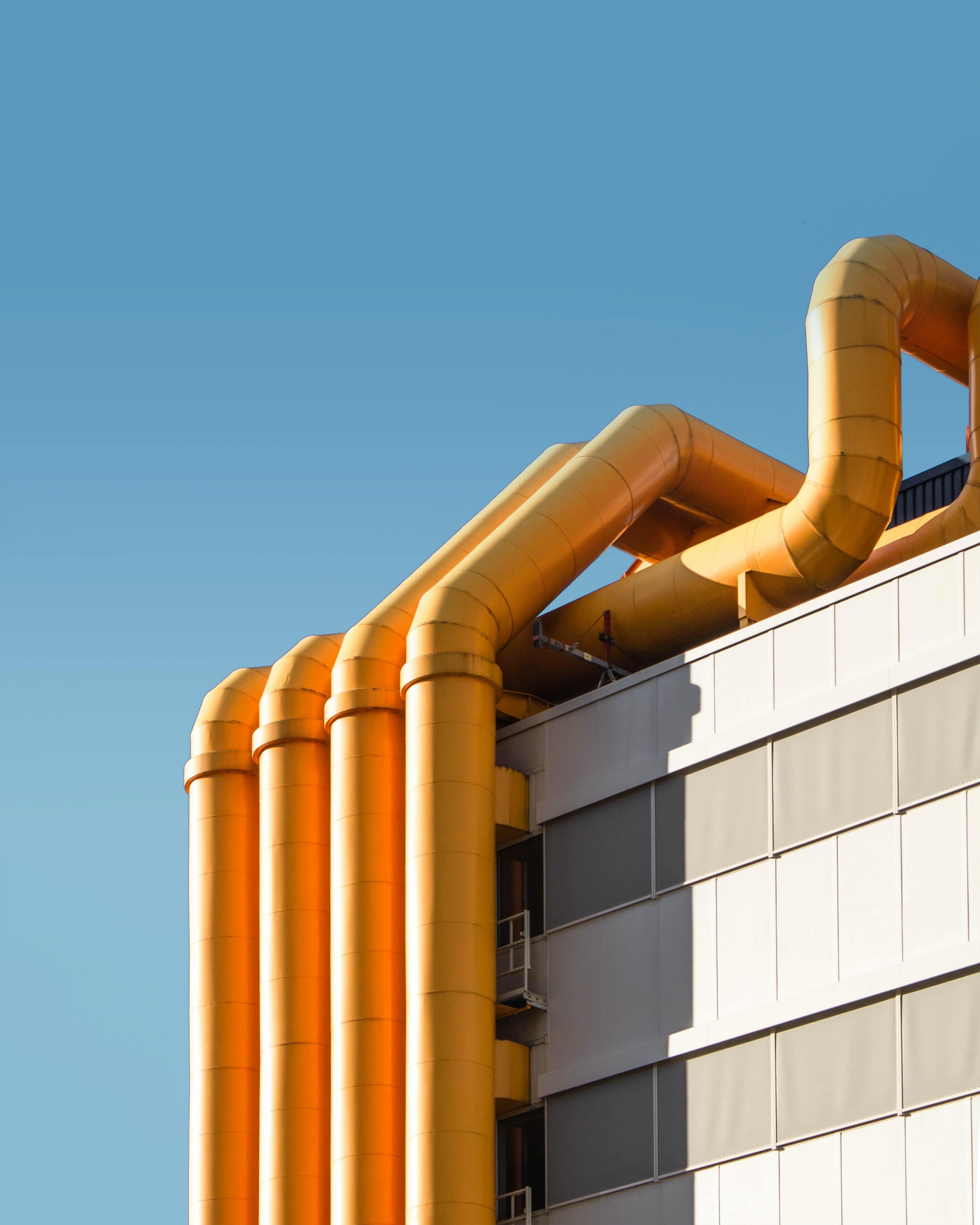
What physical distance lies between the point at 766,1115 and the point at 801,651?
8.28m

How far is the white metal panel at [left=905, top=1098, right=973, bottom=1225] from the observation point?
38.5 m

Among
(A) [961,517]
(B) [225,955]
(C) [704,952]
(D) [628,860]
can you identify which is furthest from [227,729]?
(A) [961,517]

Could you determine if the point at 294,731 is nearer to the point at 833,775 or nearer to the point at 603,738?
the point at 603,738

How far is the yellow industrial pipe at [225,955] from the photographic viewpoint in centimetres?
4888

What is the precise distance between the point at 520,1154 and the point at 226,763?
35.1 feet

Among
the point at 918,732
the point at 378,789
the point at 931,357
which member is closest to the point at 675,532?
the point at 931,357

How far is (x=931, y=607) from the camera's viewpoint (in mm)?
42375

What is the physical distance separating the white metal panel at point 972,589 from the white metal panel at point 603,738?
7.15 m

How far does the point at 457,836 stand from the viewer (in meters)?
46.1

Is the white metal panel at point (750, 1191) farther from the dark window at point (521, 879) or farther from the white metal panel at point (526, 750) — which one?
the white metal panel at point (526, 750)

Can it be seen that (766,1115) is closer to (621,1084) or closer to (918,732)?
(621,1084)

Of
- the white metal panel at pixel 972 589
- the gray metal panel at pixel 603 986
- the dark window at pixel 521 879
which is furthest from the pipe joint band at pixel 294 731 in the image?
the white metal panel at pixel 972 589

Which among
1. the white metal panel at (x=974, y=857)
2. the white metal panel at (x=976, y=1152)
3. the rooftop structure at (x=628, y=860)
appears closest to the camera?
the white metal panel at (x=976, y=1152)

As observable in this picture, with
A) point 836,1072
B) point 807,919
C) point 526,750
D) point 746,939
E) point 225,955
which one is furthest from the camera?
point 225,955
